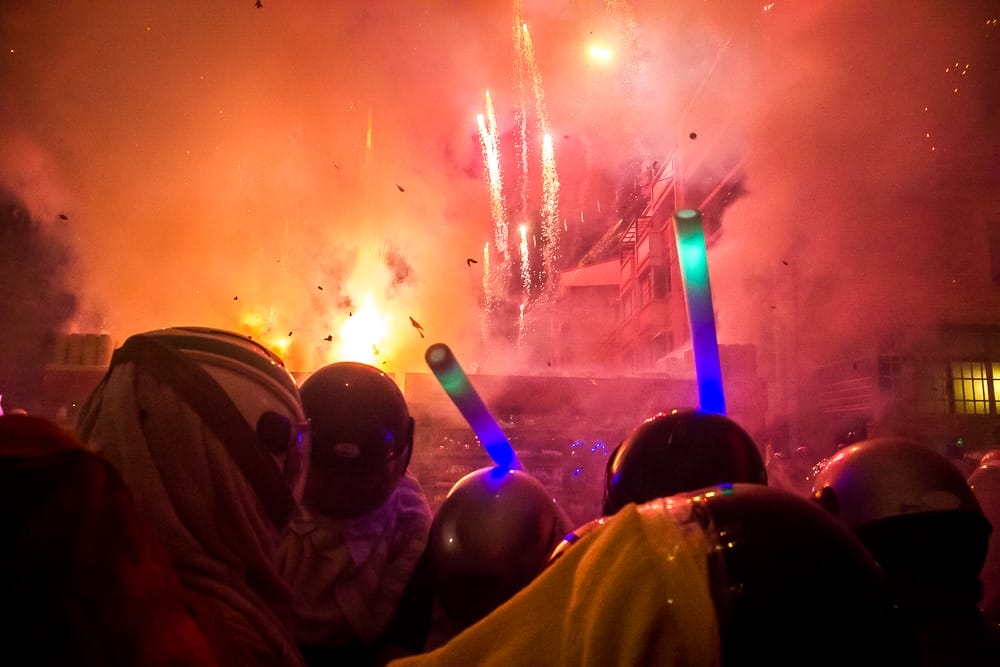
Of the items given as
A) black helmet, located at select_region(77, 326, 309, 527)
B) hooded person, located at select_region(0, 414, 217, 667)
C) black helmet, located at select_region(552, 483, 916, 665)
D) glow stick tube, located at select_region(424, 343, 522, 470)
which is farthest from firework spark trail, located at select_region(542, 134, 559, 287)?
hooded person, located at select_region(0, 414, 217, 667)

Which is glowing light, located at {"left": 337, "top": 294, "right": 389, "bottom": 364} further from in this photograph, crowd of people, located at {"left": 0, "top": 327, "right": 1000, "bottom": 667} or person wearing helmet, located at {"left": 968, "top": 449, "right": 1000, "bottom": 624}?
person wearing helmet, located at {"left": 968, "top": 449, "right": 1000, "bottom": 624}

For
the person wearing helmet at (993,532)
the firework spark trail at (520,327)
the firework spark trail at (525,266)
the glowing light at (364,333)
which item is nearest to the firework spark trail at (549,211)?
the firework spark trail at (525,266)

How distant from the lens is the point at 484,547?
261cm

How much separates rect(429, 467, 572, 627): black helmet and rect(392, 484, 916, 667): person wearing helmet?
5.59 ft

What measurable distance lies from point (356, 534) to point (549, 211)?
21131mm

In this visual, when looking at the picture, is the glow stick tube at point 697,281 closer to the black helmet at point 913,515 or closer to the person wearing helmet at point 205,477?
the black helmet at point 913,515

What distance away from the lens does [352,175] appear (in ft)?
47.2

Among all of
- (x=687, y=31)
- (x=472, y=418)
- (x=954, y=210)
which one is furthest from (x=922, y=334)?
(x=472, y=418)

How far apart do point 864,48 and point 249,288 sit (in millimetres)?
12171

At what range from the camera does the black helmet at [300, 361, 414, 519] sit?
2518 millimetres

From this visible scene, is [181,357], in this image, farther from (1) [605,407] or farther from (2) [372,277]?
(2) [372,277]

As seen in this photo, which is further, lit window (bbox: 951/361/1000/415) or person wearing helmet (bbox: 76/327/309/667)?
lit window (bbox: 951/361/1000/415)

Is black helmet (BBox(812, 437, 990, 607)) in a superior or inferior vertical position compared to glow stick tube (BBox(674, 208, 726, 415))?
inferior

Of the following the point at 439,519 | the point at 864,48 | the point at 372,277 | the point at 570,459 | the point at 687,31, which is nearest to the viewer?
the point at 439,519
